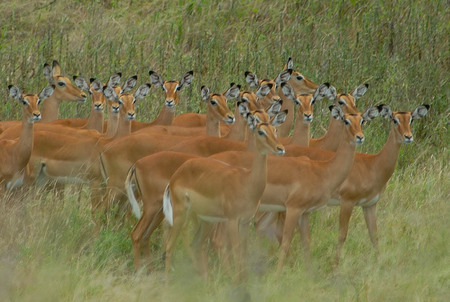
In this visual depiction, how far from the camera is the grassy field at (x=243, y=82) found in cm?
597

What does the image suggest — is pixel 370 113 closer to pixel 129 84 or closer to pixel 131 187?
pixel 131 187

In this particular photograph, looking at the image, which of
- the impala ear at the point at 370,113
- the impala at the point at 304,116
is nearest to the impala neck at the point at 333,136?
the impala at the point at 304,116

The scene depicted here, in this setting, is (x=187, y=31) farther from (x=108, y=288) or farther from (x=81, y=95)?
(x=108, y=288)

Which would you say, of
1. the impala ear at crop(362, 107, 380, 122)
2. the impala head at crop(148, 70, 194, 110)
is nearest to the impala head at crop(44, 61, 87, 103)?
the impala head at crop(148, 70, 194, 110)

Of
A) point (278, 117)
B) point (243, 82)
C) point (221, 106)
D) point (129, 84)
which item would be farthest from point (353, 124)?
point (243, 82)

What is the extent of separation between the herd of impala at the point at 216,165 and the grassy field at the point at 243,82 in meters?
0.24

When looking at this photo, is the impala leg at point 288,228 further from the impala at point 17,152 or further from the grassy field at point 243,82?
the impala at point 17,152

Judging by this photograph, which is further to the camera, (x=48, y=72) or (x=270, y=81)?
(x=48, y=72)

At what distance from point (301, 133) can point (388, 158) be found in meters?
0.96

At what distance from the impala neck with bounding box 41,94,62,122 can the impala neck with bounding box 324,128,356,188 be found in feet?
12.6

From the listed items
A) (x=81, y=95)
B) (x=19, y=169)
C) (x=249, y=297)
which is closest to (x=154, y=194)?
(x=19, y=169)

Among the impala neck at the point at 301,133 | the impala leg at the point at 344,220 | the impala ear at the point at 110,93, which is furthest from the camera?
the impala ear at the point at 110,93

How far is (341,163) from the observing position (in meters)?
7.47

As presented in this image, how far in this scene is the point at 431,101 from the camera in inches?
437
